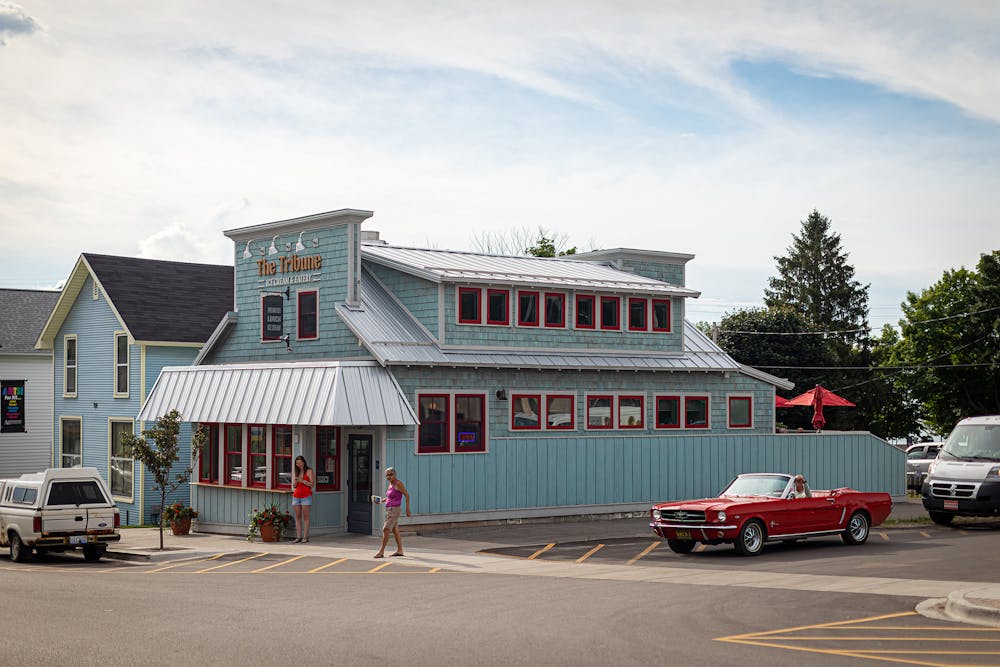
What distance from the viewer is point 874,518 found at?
79.4ft

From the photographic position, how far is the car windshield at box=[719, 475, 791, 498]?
23094mm

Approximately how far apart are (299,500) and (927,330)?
46106mm

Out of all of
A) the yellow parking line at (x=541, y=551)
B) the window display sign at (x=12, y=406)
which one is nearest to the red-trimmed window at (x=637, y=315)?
the yellow parking line at (x=541, y=551)

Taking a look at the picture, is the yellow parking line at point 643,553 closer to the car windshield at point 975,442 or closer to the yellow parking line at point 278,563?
the yellow parking line at point 278,563

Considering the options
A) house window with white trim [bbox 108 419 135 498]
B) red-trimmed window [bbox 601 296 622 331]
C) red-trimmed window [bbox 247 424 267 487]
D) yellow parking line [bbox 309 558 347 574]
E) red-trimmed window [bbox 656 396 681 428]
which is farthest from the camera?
house window with white trim [bbox 108 419 135 498]

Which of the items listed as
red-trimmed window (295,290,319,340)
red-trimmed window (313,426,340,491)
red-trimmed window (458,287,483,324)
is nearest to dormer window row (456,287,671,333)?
red-trimmed window (458,287,483,324)

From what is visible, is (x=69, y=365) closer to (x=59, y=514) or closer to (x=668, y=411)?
(x=59, y=514)

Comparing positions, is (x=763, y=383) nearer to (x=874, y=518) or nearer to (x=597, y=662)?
(x=874, y=518)

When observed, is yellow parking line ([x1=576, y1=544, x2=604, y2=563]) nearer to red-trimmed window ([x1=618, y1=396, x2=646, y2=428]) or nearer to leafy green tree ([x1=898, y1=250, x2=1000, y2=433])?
red-trimmed window ([x1=618, y1=396, x2=646, y2=428])

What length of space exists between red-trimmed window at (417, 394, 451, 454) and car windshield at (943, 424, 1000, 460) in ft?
42.0

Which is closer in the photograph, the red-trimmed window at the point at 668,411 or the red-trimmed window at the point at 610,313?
the red-trimmed window at the point at 610,313

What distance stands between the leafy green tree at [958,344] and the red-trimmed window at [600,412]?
1417 inches

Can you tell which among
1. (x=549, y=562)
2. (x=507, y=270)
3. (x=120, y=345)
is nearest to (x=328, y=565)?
(x=549, y=562)

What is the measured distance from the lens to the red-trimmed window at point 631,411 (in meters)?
31.7
